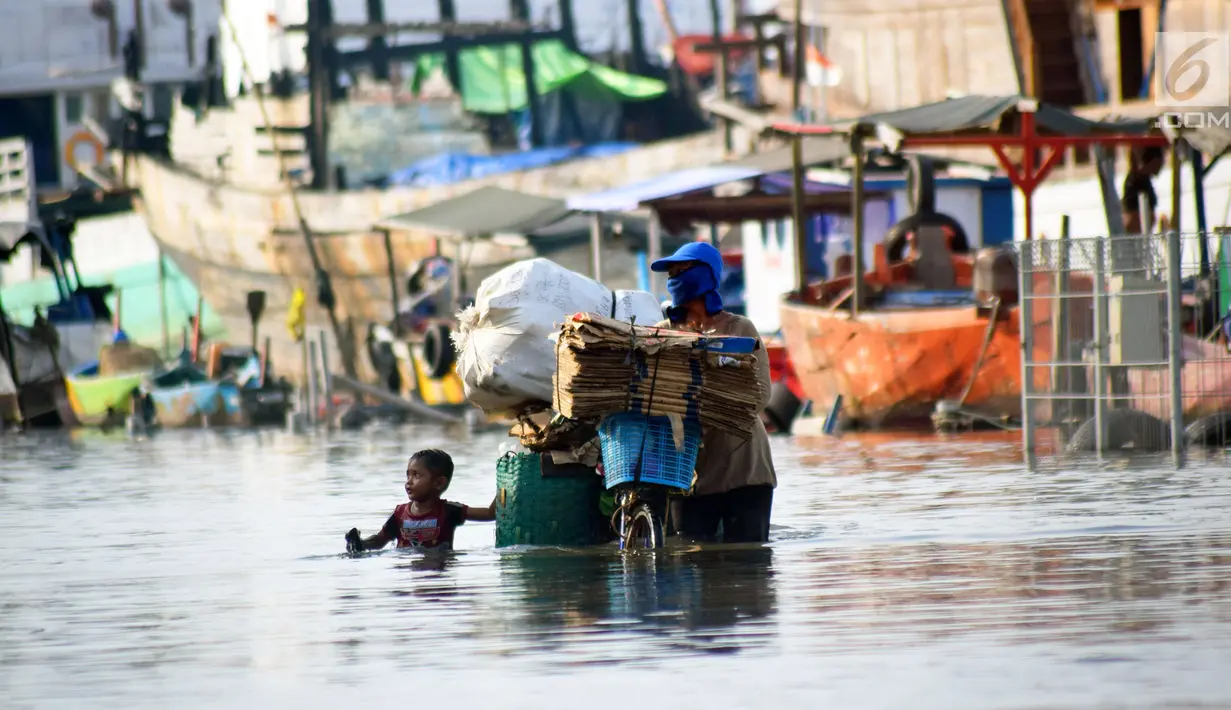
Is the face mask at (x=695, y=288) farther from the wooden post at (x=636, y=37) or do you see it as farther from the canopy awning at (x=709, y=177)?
the wooden post at (x=636, y=37)

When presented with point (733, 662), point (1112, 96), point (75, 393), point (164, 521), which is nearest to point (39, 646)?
point (733, 662)

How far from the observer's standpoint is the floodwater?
652cm

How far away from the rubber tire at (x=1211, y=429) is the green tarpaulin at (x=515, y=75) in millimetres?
33873

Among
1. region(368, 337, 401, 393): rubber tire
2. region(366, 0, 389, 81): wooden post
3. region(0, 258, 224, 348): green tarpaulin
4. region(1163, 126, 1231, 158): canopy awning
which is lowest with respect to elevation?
region(0, 258, 224, 348): green tarpaulin

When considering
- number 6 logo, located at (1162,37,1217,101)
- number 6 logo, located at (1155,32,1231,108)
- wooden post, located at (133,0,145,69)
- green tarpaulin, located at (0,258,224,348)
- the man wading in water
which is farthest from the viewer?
wooden post, located at (133,0,145,69)

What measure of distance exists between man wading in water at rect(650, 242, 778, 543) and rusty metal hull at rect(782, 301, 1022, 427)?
10.3 meters

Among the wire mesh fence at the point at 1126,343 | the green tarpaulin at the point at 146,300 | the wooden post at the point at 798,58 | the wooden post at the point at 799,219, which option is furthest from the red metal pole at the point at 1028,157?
the green tarpaulin at the point at 146,300

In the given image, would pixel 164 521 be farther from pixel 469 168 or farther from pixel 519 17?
pixel 519 17

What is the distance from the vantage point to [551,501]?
34.7ft

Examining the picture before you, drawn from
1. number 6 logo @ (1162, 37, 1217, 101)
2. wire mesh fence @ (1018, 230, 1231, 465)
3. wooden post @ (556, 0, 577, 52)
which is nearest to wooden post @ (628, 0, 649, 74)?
wooden post @ (556, 0, 577, 52)

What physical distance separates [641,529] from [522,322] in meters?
1.15

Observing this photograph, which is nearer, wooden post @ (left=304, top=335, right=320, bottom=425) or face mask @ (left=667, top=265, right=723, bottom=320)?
face mask @ (left=667, top=265, right=723, bottom=320)

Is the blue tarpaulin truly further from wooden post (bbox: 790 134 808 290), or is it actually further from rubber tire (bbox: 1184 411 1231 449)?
rubber tire (bbox: 1184 411 1231 449)

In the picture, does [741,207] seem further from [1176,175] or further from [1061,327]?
[1061,327]
